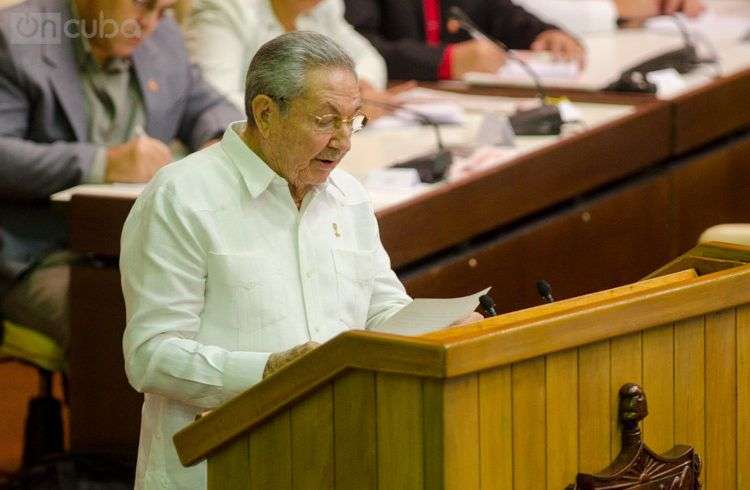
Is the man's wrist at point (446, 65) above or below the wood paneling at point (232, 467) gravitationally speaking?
below

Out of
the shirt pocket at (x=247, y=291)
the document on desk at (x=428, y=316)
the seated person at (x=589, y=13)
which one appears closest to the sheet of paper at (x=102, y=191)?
the shirt pocket at (x=247, y=291)

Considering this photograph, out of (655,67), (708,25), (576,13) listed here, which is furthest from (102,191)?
(708,25)

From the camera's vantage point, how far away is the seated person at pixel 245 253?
219 cm

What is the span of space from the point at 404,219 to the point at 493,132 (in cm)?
85

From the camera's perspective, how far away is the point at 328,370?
6.01ft

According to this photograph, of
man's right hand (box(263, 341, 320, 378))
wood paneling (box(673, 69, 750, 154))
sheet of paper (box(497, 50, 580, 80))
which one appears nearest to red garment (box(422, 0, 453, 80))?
sheet of paper (box(497, 50, 580, 80))

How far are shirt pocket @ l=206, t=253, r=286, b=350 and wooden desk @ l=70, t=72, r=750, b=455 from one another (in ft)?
3.67

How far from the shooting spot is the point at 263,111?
2.24 m

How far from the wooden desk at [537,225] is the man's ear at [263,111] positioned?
1124mm

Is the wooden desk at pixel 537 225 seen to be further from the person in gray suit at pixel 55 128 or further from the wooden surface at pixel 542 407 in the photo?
the wooden surface at pixel 542 407

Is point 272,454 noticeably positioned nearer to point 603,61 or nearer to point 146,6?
point 146,6

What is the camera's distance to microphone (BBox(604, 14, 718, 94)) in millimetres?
5207

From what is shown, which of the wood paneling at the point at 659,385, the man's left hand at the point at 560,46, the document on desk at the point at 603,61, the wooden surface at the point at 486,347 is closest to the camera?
the wooden surface at the point at 486,347

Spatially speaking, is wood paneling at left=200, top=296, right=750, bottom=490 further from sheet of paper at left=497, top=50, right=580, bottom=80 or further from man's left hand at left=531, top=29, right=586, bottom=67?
man's left hand at left=531, top=29, right=586, bottom=67
